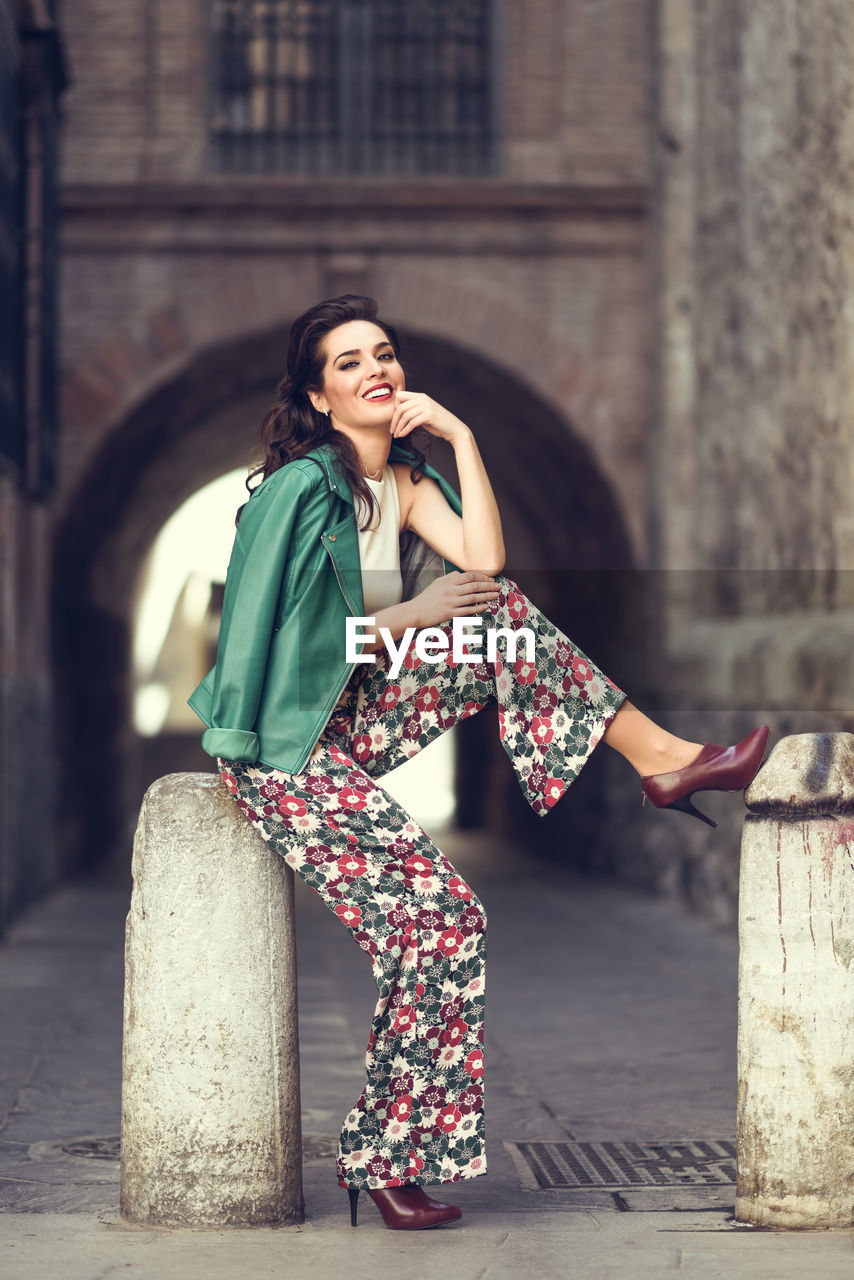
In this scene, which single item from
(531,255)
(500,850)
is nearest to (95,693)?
(500,850)

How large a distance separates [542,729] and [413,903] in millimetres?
450

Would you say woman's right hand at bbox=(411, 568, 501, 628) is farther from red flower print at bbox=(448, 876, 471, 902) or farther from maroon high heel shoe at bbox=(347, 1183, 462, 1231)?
maroon high heel shoe at bbox=(347, 1183, 462, 1231)

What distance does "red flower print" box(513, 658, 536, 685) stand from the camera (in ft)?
12.6

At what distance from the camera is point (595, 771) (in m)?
14.2

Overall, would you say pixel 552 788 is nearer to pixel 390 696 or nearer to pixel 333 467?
pixel 390 696

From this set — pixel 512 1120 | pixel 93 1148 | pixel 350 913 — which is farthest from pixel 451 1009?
pixel 512 1120

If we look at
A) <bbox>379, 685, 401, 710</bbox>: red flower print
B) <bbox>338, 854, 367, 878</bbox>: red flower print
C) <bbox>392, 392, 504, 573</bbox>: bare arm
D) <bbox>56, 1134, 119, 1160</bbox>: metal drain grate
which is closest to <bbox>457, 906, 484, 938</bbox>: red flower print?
<bbox>338, 854, 367, 878</bbox>: red flower print

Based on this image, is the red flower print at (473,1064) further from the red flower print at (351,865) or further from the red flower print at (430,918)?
the red flower print at (351,865)

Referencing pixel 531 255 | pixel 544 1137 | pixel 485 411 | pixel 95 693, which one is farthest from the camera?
pixel 95 693

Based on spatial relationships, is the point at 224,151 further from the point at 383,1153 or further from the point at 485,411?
the point at 383,1153

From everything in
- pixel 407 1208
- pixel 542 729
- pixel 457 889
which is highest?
pixel 542 729

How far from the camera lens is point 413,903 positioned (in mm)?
3768

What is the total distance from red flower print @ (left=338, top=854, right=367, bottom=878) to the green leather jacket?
8.3 inches

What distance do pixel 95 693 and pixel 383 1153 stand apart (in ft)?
40.9
